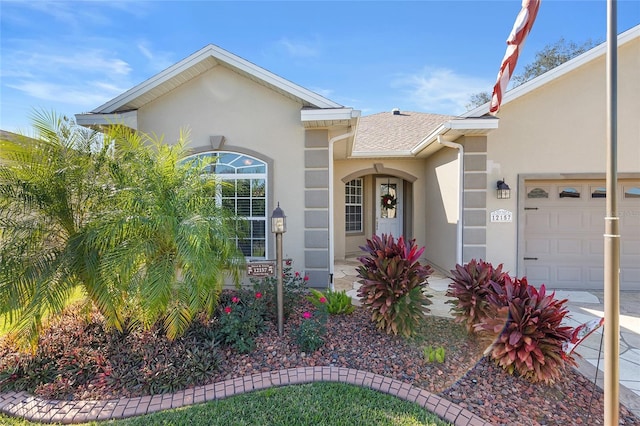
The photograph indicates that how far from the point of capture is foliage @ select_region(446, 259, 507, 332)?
4.16 meters

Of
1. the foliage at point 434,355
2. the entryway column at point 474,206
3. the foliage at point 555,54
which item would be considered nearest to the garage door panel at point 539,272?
the entryway column at point 474,206

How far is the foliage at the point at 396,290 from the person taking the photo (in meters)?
4.43

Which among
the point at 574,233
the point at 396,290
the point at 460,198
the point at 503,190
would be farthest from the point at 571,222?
the point at 396,290

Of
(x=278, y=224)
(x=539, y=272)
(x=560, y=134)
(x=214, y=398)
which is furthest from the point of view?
(x=539, y=272)

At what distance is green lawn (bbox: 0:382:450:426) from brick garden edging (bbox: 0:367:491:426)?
4.2 inches

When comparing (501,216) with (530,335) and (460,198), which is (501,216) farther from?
(530,335)

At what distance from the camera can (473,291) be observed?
425 cm

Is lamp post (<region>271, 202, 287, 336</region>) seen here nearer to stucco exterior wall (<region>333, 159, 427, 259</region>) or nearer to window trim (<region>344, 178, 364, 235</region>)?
stucco exterior wall (<region>333, 159, 427, 259</region>)

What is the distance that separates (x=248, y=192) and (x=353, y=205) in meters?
5.31

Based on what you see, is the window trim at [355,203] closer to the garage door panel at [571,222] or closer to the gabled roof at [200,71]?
the gabled roof at [200,71]

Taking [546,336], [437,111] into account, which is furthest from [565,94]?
[437,111]

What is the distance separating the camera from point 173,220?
384 centimetres

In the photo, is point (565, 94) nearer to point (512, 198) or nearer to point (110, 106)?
point (512, 198)

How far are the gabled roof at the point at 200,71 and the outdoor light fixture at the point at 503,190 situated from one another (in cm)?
412
